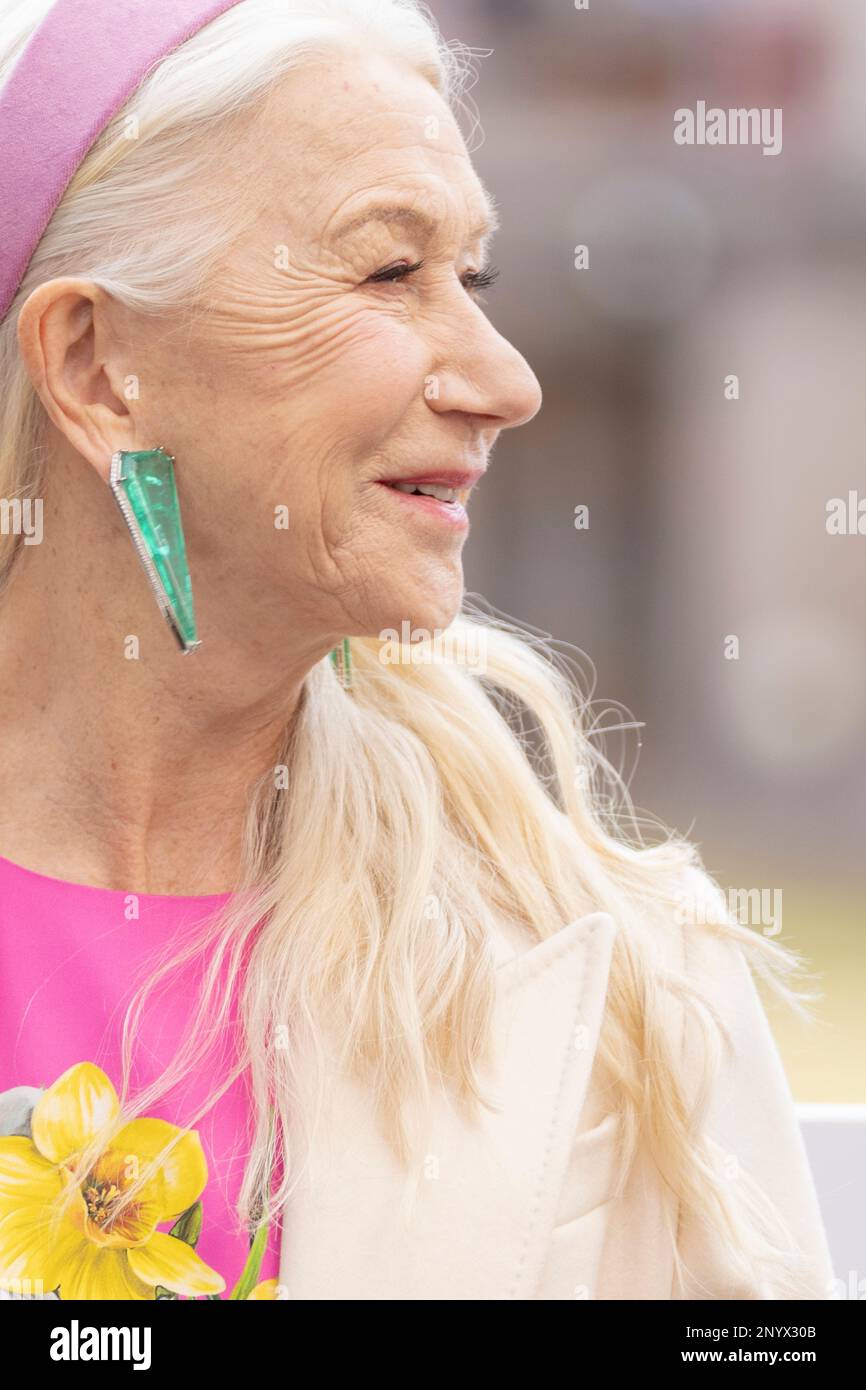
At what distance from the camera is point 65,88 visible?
1.51m

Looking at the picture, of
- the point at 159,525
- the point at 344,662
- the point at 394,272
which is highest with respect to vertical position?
the point at 394,272

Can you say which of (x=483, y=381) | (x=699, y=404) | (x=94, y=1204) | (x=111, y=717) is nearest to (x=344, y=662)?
(x=111, y=717)

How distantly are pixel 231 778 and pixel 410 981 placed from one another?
0.30 meters

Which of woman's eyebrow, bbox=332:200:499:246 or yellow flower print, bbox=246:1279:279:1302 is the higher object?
woman's eyebrow, bbox=332:200:499:246

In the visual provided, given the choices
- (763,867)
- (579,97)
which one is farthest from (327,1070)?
(579,97)

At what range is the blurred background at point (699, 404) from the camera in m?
A: 7.09

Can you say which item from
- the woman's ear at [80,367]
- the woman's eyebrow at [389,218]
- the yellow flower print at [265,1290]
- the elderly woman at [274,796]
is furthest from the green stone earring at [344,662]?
the yellow flower print at [265,1290]

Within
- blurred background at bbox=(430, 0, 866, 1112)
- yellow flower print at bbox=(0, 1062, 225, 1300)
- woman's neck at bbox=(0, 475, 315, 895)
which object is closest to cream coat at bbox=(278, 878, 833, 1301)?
yellow flower print at bbox=(0, 1062, 225, 1300)

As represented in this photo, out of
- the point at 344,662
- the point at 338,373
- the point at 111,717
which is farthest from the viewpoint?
the point at 344,662

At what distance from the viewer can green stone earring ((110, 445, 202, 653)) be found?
1489mm

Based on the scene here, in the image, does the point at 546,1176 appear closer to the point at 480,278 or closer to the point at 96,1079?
the point at 96,1079

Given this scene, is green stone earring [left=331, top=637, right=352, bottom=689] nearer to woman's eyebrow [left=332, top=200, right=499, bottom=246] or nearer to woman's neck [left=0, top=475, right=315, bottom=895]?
woman's neck [left=0, top=475, right=315, bottom=895]

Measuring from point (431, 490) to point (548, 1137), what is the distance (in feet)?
2.19

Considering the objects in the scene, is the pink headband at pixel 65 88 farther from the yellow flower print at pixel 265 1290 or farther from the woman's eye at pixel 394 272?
the yellow flower print at pixel 265 1290
